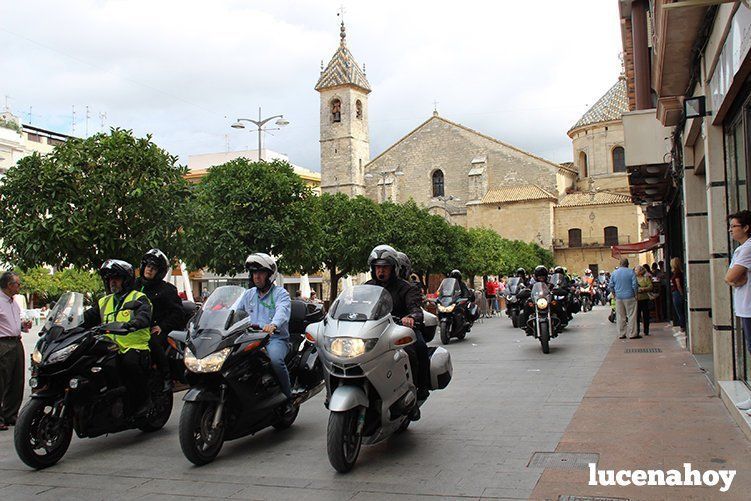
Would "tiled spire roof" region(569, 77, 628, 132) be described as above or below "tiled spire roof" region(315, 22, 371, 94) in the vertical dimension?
below

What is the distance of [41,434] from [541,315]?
31.5ft

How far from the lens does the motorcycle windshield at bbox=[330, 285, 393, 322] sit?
5984 millimetres

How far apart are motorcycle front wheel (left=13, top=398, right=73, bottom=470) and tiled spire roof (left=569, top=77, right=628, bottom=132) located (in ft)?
210

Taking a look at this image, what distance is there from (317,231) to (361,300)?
1305 cm

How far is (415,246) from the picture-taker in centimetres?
3541

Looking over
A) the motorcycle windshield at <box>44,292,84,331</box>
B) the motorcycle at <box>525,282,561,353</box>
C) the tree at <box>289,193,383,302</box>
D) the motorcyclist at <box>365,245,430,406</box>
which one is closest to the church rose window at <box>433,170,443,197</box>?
the tree at <box>289,193,383,302</box>

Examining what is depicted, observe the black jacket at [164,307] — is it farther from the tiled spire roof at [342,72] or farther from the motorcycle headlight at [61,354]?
the tiled spire roof at [342,72]

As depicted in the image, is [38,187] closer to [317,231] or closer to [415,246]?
[317,231]

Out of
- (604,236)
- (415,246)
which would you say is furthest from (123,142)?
(604,236)

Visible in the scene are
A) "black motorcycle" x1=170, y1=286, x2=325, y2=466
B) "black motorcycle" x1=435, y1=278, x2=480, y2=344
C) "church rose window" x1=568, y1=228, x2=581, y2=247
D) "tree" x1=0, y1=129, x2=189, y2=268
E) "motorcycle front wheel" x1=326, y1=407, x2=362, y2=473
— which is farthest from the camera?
"church rose window" x1=568, y1=228, x2=581, y2=247

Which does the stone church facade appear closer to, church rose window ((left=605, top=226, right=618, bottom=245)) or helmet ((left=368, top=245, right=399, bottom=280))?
church rose window ((left=605, top=226, right=618, bottom=245))

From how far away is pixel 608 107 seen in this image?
66312 mm

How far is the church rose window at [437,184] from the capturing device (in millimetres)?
68812

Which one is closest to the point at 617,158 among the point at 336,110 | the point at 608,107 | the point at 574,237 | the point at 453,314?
the point at 608,107
